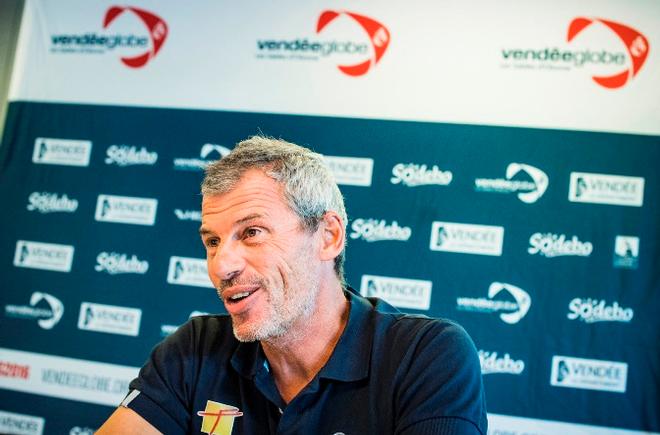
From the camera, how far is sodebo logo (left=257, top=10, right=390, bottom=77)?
3.45 m

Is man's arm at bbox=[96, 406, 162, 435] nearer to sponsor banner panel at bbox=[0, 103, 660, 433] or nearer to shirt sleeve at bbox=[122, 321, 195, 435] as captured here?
shirt sleeve at bbox=[122, 321, 195, 435]

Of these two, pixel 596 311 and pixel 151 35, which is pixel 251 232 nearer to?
pixel 596 311

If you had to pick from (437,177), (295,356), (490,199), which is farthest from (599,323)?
(295,356)

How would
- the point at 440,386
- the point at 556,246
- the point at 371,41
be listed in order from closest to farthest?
the point at 440,386
the point at 556,246
the point at 371,41

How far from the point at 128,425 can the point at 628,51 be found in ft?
9.54

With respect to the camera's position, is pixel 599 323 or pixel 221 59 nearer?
pixel 599 323

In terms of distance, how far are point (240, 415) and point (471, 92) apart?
2.35m

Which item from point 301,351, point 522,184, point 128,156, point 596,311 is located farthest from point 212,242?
point 128,156

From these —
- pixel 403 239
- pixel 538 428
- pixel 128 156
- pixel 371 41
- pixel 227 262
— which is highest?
pixel 371 41

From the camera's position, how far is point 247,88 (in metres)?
3.60

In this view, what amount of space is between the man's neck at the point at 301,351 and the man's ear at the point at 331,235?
119 mm

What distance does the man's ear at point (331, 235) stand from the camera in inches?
62.7

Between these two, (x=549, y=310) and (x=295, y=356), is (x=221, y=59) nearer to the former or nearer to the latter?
(x=549, y=310)

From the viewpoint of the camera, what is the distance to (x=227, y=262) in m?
1.41
